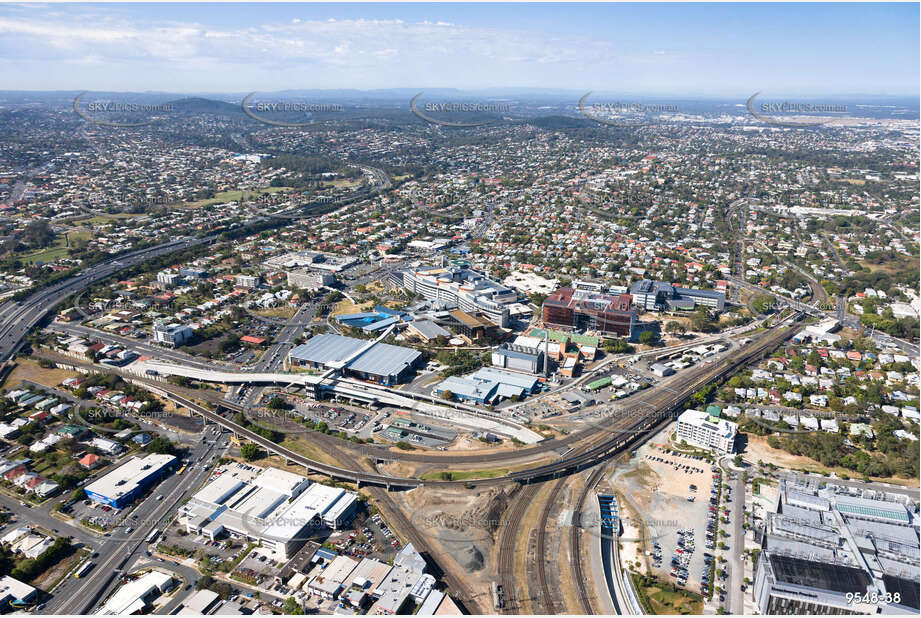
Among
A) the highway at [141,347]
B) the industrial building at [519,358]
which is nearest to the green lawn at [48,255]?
the highway at [141,347]

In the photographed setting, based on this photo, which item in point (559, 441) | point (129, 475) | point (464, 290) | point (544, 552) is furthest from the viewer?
point (464, 290)

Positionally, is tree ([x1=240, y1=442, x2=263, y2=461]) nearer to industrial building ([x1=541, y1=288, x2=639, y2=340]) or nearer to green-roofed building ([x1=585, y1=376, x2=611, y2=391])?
green-roofed building ([x1=585, y1=376, x2=611, y2=391])

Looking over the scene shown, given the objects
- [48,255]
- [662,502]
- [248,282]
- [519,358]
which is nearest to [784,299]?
[519,358]

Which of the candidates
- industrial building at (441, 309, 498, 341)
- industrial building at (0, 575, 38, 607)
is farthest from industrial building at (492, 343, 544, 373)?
industrial building at (0, 575, 38, 607)

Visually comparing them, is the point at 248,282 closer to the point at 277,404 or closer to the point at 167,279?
the point at 167,279

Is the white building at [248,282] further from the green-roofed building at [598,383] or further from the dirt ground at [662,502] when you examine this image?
the dirt ground at [662,502]

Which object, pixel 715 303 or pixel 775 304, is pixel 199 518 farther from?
pixel 775 304
